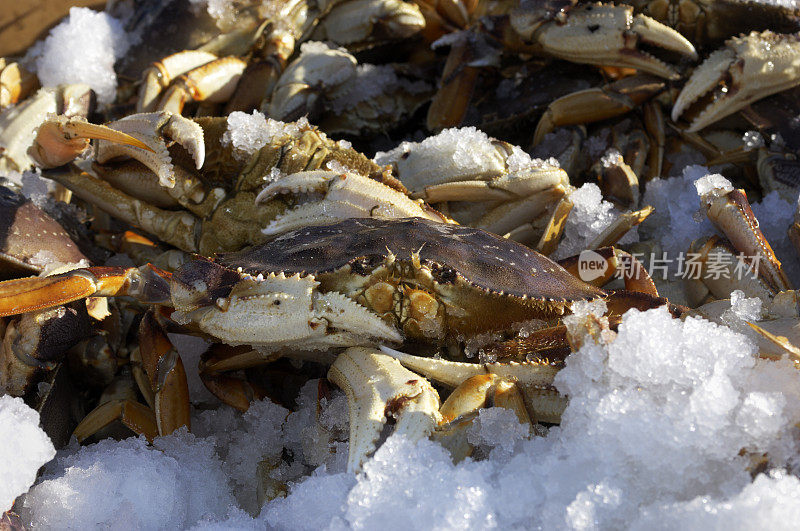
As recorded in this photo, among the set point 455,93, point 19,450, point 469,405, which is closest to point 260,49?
point 455,93

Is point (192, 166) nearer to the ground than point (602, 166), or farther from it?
farther from it

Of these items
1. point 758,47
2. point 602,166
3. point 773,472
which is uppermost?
point 758,47

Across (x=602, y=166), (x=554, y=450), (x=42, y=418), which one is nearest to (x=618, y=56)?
(x=602, y=166)

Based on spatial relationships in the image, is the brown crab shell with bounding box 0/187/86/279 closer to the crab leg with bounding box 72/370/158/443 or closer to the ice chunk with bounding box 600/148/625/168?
the crab leg with bounding box 72/370/158/443

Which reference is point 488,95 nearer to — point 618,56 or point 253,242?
point 618,56

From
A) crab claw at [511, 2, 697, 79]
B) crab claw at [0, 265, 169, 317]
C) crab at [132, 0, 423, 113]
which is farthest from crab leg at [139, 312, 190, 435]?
crab claw at [511, 2, 697, 79]

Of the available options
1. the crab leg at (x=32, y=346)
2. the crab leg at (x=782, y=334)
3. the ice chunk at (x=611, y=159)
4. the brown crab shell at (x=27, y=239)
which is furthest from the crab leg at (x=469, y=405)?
the ice chunk at (x=611, y=159)

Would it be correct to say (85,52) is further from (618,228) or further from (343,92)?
(618,228)
